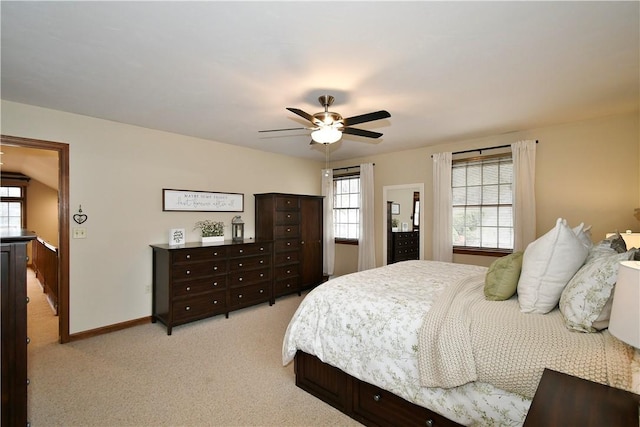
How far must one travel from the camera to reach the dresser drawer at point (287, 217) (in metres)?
4.77

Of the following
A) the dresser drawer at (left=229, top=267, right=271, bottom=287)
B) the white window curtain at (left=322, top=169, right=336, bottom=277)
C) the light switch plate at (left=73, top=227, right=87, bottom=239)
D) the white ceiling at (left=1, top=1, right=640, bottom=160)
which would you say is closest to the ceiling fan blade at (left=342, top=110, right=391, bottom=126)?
the white ceiling at (left=1, top=1, right=640, bottom=160)

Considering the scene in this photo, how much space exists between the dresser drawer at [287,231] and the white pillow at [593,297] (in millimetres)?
3758

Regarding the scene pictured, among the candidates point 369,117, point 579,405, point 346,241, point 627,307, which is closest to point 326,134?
point 369,117

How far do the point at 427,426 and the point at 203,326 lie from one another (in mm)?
2816

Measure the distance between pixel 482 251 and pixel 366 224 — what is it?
6.26ft

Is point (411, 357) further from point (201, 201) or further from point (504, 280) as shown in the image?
point (201, 201)

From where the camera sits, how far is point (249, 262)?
13.9ft

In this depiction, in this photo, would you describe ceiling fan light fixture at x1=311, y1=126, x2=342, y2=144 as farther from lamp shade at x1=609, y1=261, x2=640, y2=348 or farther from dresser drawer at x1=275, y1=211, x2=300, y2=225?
dresser drawer at x1=275, y1=211, x2=300, y2=225

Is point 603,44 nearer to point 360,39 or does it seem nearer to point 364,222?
point 360,39

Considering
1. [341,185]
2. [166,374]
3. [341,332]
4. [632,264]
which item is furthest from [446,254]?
[166,374]

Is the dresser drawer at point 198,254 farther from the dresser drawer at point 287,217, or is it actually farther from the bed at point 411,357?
the bed at point 411,357

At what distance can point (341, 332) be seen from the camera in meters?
2.03

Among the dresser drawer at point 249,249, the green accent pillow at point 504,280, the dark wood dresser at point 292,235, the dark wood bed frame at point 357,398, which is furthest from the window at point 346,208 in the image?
the green accent pillow at point 504,280

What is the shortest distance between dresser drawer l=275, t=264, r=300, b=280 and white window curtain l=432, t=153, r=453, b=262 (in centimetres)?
220
